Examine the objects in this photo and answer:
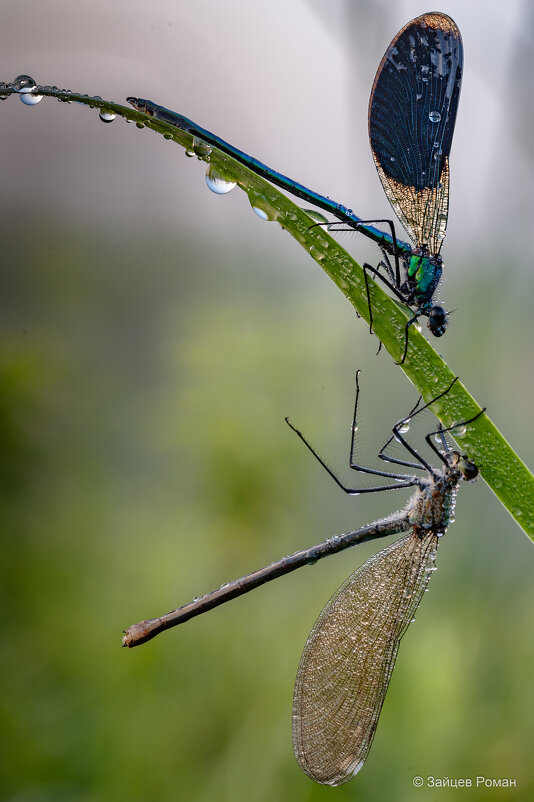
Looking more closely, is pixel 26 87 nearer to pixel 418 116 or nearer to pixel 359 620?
pixel 418 116

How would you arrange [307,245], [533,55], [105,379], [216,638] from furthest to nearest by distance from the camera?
[105,379] < [216,638] < [533,55] < [307,245]

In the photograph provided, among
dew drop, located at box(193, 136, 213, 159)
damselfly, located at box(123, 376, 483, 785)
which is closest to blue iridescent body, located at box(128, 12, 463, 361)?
dew drop, located at box(193, 136, 213, 159)

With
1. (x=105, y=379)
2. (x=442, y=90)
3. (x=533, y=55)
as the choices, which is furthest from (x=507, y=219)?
(x=105, y=379)

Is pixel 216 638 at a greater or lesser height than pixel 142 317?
lesser

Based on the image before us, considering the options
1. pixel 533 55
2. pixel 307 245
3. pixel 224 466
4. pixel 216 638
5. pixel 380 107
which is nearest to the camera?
pixel 307 245

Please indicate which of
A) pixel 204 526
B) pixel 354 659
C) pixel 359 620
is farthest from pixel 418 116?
pixel 204 526

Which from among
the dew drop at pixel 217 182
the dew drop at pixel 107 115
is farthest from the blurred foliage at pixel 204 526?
the dew drop at pixel 107 115

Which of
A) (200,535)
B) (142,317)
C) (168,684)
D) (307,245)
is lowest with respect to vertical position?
(168,684)

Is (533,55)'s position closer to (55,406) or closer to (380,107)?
(380,107)
